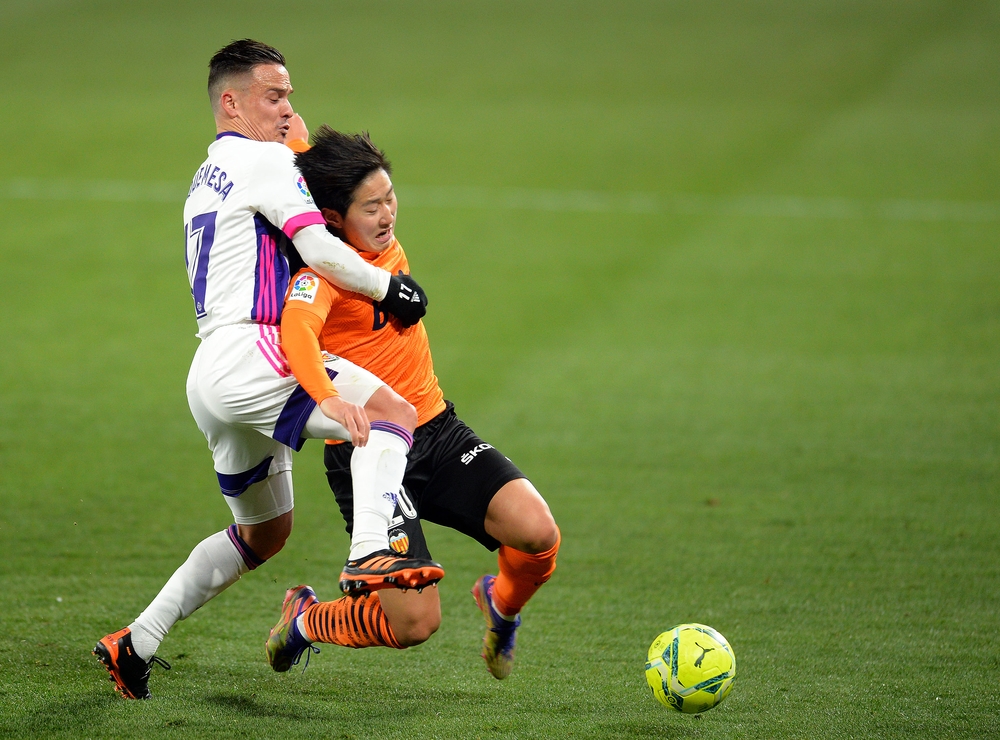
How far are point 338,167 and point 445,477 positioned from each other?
1.17 metres

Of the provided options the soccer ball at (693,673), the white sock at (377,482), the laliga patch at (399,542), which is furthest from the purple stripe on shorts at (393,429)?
the soccer ball at (693,673)

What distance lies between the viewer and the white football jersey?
386cm

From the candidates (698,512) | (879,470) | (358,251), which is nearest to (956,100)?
(879,470)

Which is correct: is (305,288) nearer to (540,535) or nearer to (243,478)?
(243,478)

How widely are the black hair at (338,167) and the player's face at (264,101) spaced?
260mm

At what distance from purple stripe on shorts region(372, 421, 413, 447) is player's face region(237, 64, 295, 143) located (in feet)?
3.94

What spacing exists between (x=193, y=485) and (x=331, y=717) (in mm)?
3341

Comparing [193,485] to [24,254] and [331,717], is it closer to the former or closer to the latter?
[331,717]

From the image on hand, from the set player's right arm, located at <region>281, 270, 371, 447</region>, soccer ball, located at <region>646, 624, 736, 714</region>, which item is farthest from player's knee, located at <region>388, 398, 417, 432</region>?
soccer ball, located at <region>646, 624, 736, 714</region>

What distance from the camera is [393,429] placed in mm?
3816

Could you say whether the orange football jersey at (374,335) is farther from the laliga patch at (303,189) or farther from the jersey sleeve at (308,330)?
the laliga patch at (303,189)

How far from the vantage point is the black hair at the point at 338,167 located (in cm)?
395

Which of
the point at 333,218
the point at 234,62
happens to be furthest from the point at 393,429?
the point at 234,62

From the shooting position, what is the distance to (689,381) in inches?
370
